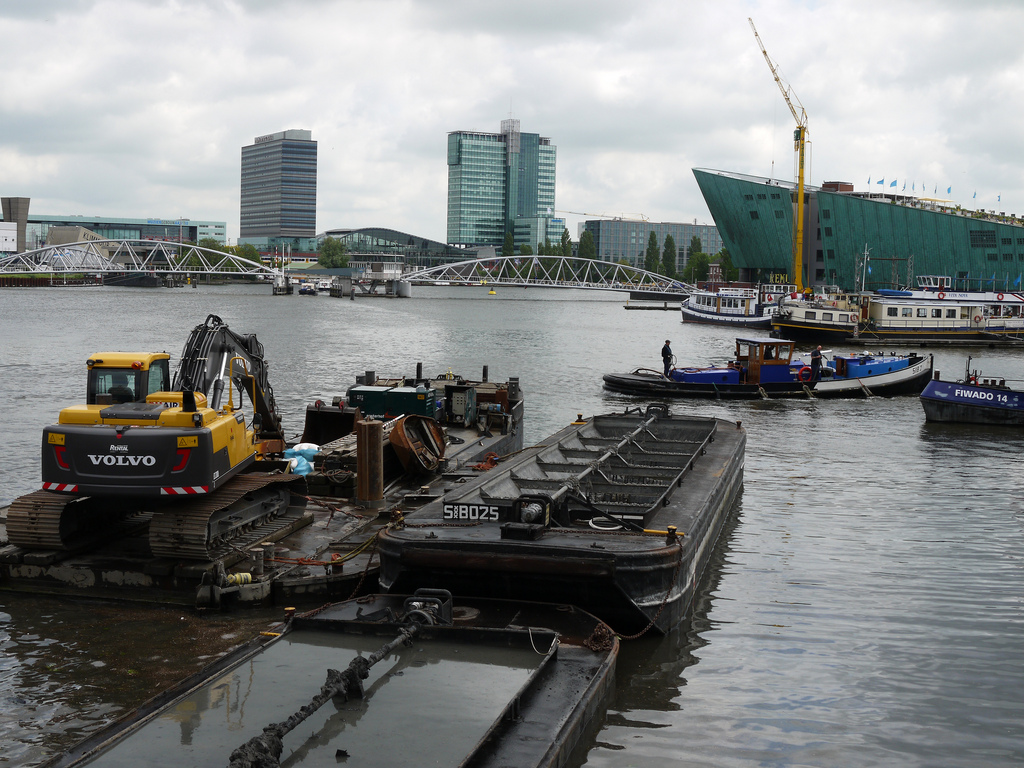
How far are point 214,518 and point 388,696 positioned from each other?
4876mm

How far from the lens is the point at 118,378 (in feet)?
42.8

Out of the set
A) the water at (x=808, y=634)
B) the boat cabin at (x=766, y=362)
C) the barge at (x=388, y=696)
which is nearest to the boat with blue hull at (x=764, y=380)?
the boat cabin at (x=766, y=362)

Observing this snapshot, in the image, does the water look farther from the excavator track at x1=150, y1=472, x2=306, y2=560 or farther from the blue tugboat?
the excavator track at x1=150, y1=472, x2=306, y2=560

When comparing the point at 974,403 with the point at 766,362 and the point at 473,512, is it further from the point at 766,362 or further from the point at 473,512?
the point at 473,512

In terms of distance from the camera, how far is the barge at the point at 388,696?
772 cm

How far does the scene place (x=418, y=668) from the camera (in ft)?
30.9

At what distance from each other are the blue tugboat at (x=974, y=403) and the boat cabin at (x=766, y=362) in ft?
24.1

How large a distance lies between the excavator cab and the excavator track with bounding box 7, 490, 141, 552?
149cm

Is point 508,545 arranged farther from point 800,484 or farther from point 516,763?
point 800,484

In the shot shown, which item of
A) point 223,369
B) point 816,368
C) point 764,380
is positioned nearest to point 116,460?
point 223,369

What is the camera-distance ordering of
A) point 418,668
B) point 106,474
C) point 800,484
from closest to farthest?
1. point 418,668
2. point 106,474
3. point 800,484

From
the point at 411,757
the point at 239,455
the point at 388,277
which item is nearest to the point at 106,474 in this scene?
the point at 239,455

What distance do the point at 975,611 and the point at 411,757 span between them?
10.1m

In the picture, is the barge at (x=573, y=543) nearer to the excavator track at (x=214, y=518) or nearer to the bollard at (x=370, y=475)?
the bollard at (x=370, y=475)
